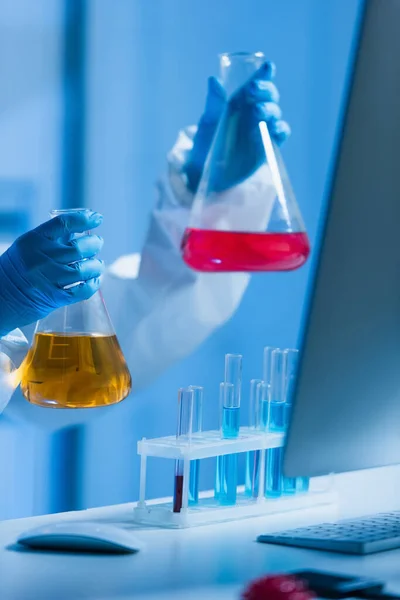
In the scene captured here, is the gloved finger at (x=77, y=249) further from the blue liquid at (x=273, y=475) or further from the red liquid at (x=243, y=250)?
the blue liquid at (x=273, y=475)

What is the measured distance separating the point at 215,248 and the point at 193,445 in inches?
12.0

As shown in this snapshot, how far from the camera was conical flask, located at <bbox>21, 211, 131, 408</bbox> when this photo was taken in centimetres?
129

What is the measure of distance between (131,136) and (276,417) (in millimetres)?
1759

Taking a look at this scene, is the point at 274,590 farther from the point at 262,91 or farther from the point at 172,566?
the point at 262,91

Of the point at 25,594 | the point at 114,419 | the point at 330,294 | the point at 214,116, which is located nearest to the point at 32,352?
the point at 25,594

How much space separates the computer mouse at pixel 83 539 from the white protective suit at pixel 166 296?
1128mm

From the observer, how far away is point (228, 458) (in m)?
1.39

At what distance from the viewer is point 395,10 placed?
3.11 ft

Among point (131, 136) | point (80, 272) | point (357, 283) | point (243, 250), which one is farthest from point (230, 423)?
point (131, 136)

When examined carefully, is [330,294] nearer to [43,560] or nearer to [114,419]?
[43,560]

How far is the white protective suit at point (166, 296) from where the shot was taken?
2.32m

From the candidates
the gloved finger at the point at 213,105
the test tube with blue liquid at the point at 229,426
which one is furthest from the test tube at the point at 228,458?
the gloved finger at the point at 213,105

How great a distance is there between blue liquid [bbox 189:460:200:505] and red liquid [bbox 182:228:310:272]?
309mm

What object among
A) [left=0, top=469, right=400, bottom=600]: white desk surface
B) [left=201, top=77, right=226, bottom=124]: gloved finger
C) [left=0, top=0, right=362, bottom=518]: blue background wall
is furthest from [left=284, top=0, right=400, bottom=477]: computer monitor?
[left=0, top=0, right=362, bottom=518]: blue background wall
